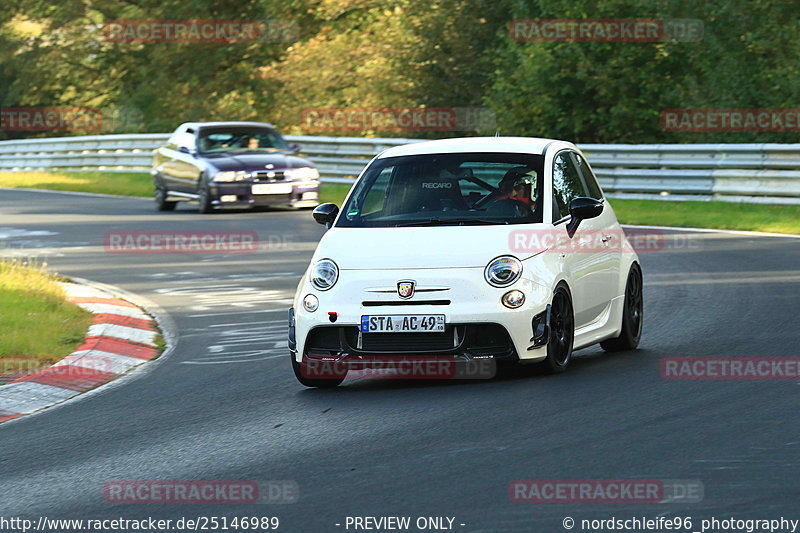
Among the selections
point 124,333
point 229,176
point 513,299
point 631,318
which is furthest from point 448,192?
point 229,176

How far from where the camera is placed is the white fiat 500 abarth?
8992 mm

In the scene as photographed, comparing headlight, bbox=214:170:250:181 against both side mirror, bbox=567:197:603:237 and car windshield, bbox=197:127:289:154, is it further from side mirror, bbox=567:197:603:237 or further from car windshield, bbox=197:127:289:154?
side mirror, bbox=567:197:603:237

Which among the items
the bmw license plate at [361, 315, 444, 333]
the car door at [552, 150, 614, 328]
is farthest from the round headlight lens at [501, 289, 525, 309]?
the car door at [552, 150, 614, 328]

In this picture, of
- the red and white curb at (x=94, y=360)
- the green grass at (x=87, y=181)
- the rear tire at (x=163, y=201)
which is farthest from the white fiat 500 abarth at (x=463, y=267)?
the green grass at (x=87, y=181)

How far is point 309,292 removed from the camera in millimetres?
9297

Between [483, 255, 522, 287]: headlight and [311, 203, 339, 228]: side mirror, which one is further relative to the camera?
[311, 203, 339, 228]: side mirror

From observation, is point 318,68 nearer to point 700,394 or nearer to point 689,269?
point 689,269

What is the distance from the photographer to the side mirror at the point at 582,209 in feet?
32.2

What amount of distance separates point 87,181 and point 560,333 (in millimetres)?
26094

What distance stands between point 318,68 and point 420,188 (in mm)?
32270

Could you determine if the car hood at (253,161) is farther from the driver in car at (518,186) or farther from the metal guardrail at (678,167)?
the driver in car at (518,186)

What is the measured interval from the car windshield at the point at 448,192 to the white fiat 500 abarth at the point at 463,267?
0.03ft

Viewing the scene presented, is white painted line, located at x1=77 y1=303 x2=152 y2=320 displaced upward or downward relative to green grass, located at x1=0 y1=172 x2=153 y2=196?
downward

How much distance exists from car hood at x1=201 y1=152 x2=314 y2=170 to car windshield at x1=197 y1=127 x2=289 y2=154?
0.41 m
